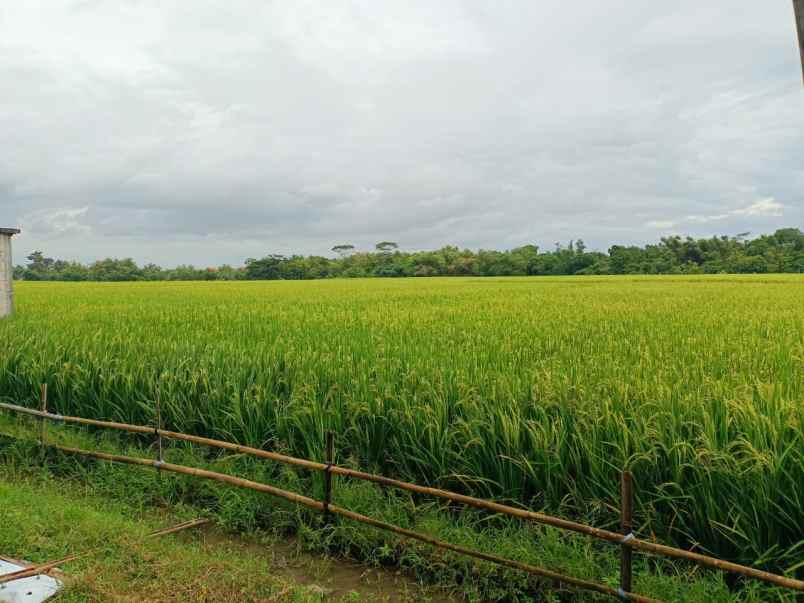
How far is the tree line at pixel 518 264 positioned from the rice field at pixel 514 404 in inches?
1982

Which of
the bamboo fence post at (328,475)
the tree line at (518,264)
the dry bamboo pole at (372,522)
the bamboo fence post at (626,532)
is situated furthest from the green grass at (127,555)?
the tree line at (518,264)

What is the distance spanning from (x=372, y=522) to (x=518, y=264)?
5528 centimetres

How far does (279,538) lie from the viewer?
3.37m

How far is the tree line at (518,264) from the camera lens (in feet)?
179

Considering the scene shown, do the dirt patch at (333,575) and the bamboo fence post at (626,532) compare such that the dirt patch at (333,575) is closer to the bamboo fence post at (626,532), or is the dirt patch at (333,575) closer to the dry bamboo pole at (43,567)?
the dry bamboo pole at (43,567)

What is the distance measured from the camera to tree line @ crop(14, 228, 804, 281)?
179 feet

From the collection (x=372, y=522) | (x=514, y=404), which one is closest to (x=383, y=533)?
(x=372, y=522)

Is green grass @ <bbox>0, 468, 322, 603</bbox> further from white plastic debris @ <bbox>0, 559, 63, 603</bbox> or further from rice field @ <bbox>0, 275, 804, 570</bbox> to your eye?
rice field @ <bbox>0, 275, 804, 570</bbox>

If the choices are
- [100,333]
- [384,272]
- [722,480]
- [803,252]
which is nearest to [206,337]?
[100,333]

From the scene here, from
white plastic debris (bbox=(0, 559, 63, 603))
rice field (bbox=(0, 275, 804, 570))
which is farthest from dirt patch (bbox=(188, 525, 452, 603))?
white plastic debris (bbox=(0, 559, 63, 603))

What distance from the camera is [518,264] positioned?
56.9 m

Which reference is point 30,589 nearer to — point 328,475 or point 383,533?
point 328,475

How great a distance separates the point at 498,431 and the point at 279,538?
56.3 inches

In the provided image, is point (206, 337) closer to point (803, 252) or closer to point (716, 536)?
point (716, 536)
